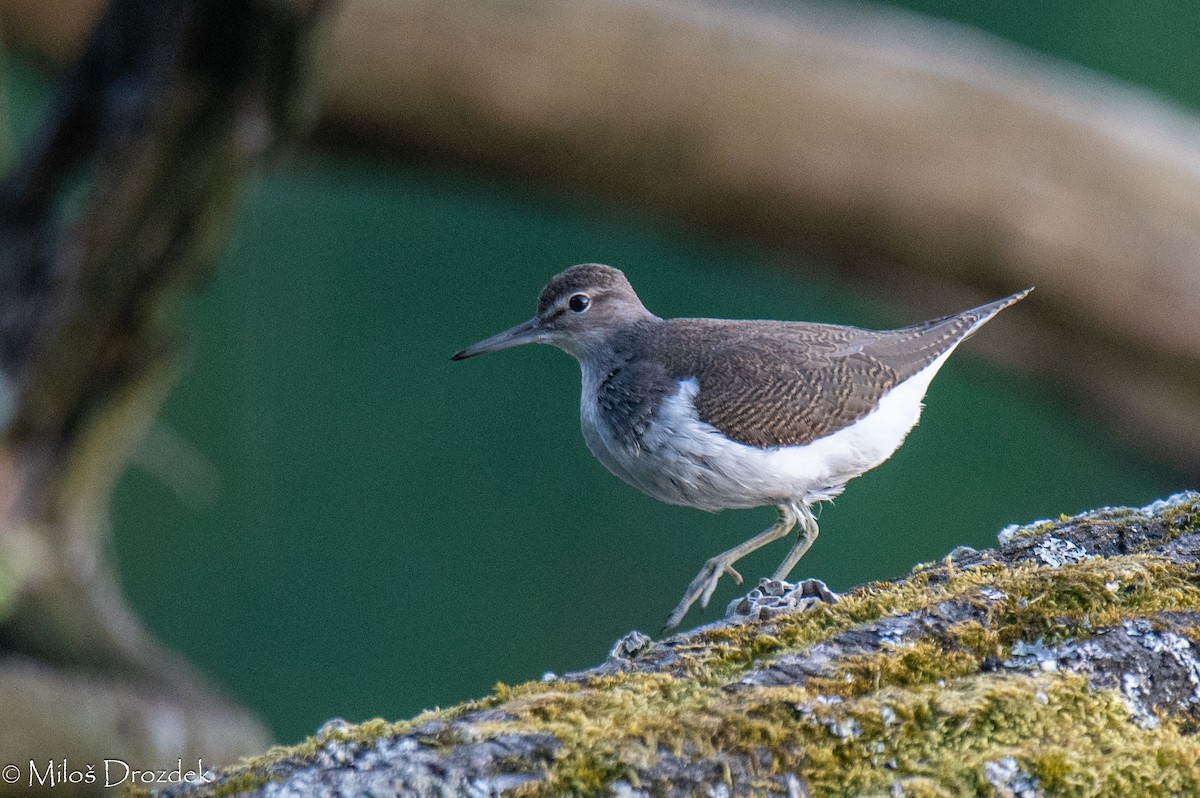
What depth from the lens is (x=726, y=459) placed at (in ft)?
11.1

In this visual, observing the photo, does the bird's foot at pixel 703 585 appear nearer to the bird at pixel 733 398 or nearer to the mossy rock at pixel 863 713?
the bird at pixel 733 398

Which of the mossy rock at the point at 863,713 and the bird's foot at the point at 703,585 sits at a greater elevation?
the bird's foot at the point at 703,585

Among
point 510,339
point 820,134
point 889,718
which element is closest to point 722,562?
point 510,339

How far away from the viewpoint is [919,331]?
3969 millimetres

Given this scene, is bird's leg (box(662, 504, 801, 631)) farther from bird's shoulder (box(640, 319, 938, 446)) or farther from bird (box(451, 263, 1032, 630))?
bird's shoulder (box(640, 319, 938, 446))

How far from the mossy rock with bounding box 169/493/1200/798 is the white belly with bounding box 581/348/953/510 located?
876 millimetres

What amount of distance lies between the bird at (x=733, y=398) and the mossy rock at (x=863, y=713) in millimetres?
922

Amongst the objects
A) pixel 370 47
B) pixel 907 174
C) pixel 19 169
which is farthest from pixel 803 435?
pixel 370 47

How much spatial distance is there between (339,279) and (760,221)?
3.56 metres

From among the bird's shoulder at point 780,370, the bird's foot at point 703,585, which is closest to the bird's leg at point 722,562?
the bird's foot at point 703,585

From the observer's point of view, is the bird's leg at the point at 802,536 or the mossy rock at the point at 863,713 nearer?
the mossy rock at the point at 863,713

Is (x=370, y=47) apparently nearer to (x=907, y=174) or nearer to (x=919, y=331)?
(x=907, y=174)

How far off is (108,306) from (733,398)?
3.52m

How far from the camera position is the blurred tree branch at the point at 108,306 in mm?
5484
